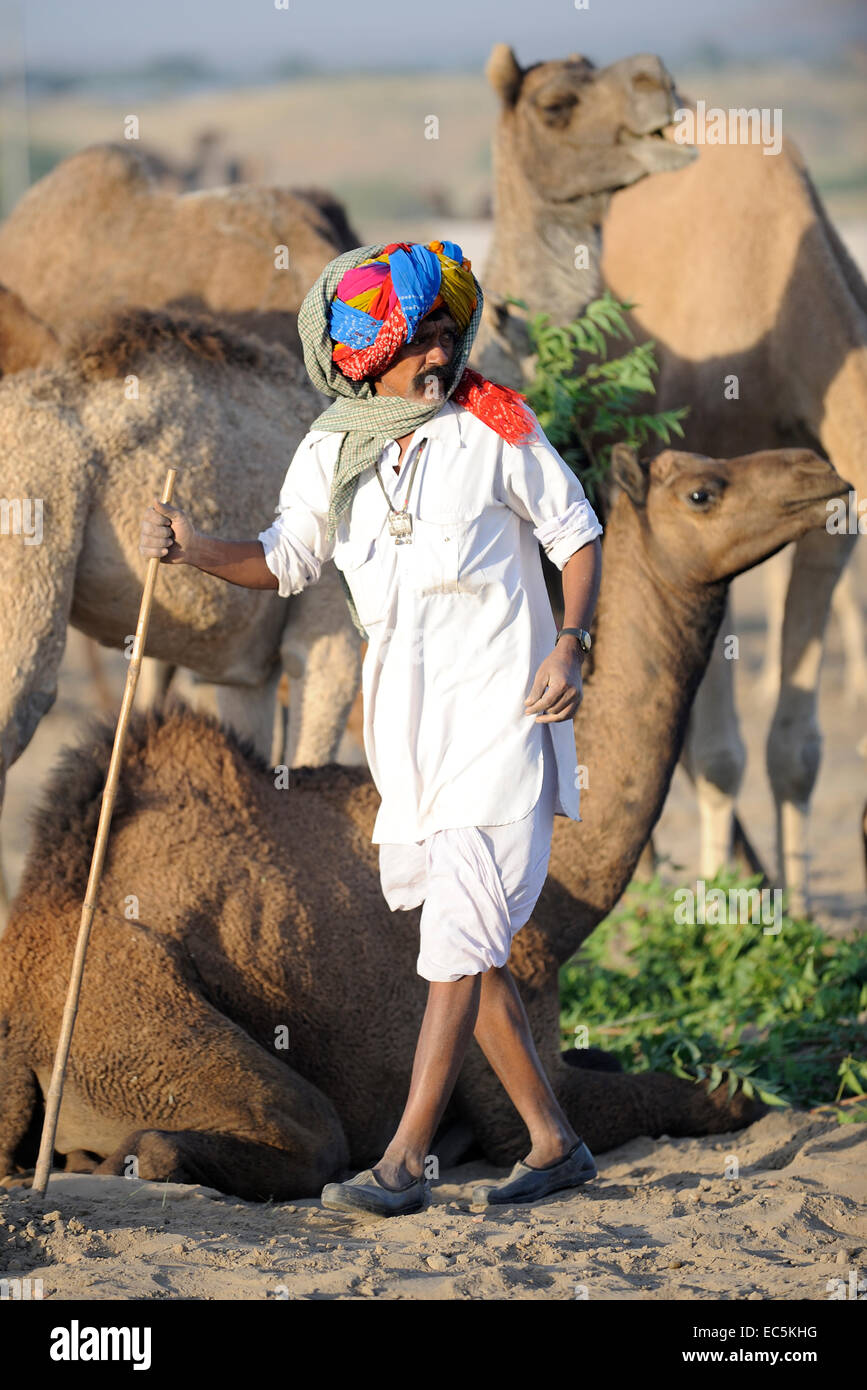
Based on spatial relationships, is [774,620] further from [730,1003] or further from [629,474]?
[629,474]

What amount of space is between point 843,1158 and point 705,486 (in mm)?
1984

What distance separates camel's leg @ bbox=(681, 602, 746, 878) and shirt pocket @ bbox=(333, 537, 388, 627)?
393 centimetres

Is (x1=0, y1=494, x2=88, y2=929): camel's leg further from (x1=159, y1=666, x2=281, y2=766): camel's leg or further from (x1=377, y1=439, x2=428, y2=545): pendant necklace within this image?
(x1=377, y1=439, x2=428, y2=545): pendant necklace

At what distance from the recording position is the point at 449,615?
13.6 ft

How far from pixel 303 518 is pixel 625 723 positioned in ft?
4.65

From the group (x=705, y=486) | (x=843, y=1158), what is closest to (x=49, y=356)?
(x=705, y=486)

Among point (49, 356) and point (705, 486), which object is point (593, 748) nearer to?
point (705, 486)

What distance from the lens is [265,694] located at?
263 inches

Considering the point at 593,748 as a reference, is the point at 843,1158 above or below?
below

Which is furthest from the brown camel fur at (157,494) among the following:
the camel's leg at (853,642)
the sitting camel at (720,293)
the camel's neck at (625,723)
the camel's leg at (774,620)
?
the camel's leg at (853,642)

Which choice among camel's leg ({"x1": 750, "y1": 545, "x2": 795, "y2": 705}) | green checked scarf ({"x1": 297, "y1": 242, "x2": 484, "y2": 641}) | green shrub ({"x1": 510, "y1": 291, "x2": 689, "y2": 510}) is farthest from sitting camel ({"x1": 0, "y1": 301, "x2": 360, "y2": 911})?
camel's leg ({"x1": 750, "y1": 545, "x2": 795, "y2": 705})

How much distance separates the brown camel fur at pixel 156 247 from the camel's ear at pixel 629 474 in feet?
7.69
